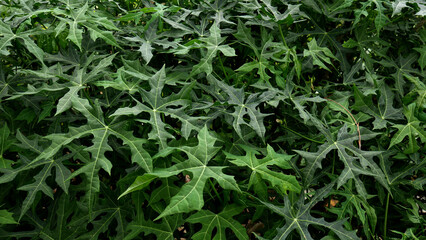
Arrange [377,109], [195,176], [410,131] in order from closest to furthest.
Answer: [195,176] → [410,131] → [377,109]

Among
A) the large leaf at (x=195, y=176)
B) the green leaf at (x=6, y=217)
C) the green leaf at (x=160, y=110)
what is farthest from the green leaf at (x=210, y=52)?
the green leaf at (x=6, y=217)

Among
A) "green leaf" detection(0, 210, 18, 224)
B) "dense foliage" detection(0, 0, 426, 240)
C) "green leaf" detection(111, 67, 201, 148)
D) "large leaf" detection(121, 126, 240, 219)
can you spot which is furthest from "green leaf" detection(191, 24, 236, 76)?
"green leaf" detection(0, 210, 18, 224)

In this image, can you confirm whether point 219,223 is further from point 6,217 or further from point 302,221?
point 6,217

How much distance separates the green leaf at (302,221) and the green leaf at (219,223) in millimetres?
134

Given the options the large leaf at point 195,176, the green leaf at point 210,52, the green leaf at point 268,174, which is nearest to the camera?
the large leaf at point 195,176

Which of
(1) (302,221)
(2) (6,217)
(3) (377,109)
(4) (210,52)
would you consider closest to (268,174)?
(1) (302,221)

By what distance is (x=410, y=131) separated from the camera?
63.0 inches

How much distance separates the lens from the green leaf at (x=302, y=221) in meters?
1.40

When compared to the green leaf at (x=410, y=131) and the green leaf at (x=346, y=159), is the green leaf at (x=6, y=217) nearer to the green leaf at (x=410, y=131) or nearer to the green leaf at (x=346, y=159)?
the green leaf at (x=346, y=159)

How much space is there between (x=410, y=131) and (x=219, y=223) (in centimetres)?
89

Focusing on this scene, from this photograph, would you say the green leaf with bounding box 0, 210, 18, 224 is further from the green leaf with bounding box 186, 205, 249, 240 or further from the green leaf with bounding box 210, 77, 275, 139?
the green leaf with bounding box 210, 77, 275, 139

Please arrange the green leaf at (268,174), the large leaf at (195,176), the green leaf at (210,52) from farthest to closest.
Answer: the green leaf at (210,52), the green leaf at (268,174), the large leaf at (195,176)

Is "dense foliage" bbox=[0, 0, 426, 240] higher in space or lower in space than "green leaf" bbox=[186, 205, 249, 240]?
higher

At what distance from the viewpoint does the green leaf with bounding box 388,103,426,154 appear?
5.21 feet
